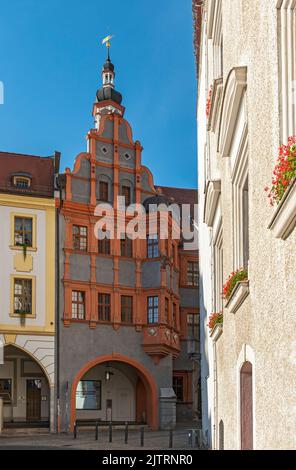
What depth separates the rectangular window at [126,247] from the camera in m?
40.3

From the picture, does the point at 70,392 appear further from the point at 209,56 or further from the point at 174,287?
the point at 209,56

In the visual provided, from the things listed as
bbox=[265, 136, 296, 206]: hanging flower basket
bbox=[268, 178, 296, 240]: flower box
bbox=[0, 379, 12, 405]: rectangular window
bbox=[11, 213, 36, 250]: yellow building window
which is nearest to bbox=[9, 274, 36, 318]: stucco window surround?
bbox=[11, 213, 36, 250]: yellow building window

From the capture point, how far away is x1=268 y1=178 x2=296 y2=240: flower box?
4.71m

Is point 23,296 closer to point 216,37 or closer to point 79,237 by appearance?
point 79,237

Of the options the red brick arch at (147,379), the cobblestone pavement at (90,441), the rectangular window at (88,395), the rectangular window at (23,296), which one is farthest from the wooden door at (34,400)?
the rectangular window at (23,296)

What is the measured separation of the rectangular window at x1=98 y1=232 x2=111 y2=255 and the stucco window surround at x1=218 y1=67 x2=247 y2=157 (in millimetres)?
30241

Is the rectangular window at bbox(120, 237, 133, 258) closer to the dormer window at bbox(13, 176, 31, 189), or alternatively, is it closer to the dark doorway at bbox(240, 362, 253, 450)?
the dormer window at bbox(13, 176, 31, 189)

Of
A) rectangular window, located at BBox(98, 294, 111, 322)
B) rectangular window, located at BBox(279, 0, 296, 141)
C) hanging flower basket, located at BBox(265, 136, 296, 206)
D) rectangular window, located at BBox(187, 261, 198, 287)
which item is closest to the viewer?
hanging flower basket, located at BBox(265, 136, 296, 206)

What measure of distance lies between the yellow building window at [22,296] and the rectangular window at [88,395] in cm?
575

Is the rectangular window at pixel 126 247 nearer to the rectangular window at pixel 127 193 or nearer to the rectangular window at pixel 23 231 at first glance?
the rectangular window at pixel 127 193

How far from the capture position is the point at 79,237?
1547 inches

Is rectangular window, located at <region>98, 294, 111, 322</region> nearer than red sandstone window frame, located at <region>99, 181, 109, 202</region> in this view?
Yes

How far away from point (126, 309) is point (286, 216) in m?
35.5
